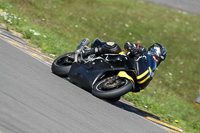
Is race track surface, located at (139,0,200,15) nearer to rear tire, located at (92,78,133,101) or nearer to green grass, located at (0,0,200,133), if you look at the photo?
green grass, located at (0,0,200,133)

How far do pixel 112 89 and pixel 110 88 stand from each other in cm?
4

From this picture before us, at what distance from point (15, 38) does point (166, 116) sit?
414 centimetres

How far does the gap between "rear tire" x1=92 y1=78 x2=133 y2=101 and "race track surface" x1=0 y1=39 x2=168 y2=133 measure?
12cm

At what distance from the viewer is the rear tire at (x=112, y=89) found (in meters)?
5.90

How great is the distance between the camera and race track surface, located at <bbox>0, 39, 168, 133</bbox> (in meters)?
3.42

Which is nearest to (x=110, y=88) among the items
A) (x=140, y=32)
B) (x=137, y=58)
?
(x=137, y=58)

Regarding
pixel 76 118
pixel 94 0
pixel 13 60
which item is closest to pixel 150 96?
pixel 13 60

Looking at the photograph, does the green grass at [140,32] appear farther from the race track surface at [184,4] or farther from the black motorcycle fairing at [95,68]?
the black motorcycle fairing at [95,68]

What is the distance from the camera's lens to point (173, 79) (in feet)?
38.6

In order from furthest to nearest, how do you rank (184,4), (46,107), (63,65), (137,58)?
1. (184,4)
2. (63,65)
3. (137,58)
4. (46,107)

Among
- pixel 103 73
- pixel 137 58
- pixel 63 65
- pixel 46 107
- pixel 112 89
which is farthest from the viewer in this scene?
pixel 63 65

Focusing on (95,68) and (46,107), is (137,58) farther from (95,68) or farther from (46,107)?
(46,107)

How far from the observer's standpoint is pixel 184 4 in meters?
21.7

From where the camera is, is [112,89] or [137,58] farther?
[137,58]
